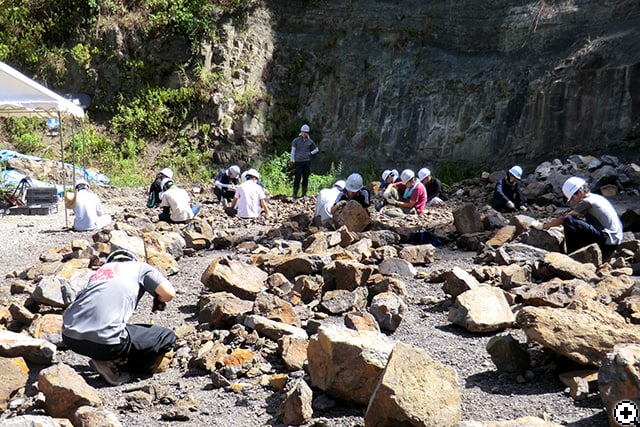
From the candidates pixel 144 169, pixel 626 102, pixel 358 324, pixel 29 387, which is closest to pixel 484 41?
pixel 626 102

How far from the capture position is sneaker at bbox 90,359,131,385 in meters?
4.87

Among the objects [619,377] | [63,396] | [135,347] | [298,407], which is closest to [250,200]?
[135,347]

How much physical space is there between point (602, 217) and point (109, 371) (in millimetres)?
5736

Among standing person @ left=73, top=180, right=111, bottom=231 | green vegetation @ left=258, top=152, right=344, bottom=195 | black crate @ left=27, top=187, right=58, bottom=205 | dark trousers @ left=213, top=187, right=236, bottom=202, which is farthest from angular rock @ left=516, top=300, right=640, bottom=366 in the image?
green vegetation @ left=258, top=152, right=344, bottom=195

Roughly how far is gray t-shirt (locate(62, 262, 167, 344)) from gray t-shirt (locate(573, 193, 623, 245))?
17.0ft

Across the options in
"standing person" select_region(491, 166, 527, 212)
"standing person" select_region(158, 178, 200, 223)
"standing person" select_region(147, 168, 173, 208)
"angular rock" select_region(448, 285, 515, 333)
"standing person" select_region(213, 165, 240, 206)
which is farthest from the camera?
"standing person" select_region(213, 165, 240, 206)

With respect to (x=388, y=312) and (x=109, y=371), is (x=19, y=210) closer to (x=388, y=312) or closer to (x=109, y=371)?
(x=109, y=371)

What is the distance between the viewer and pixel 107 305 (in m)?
4.80

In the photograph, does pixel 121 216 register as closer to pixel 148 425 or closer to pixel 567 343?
pixel 148 425

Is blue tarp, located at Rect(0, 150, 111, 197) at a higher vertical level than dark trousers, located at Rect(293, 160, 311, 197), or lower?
lower

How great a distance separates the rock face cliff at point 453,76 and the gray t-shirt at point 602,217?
10020 millimetres

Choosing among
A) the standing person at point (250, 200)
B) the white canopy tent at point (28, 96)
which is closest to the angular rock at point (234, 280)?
the standing person at point (250, 200)

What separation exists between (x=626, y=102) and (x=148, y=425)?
1585cm

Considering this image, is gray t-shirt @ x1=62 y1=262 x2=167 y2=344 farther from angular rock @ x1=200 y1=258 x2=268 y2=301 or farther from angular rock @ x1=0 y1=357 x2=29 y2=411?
angular rock @ x1=200 y1=258 x2=268 y2=301
